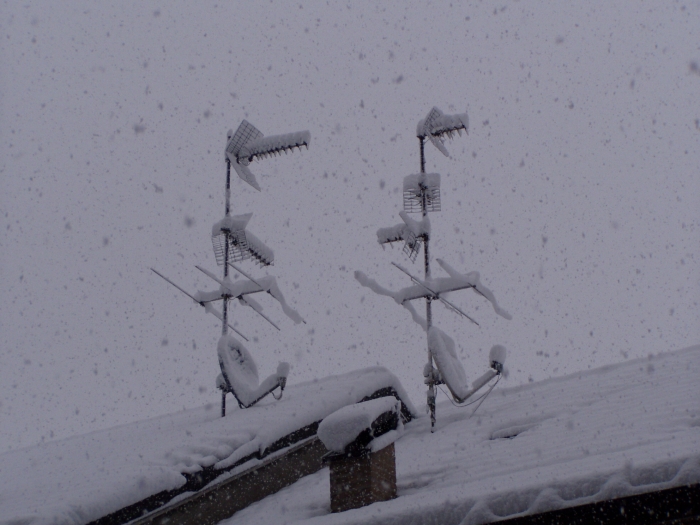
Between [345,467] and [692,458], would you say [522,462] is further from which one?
[692,458]

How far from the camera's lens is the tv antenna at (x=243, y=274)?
32.5 feet

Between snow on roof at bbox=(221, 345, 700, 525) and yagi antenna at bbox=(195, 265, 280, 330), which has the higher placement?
yagi antenna at bbox=(195, 265, 280, 330)

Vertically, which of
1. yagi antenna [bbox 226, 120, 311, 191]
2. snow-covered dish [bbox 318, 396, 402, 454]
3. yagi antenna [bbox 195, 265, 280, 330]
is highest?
yagi antenna [bbox 226, 120, 311, 191]

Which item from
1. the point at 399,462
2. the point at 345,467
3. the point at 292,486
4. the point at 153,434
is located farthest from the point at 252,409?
the point at 345,467

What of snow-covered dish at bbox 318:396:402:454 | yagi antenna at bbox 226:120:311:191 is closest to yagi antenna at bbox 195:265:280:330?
yagi antenna at bbox 226:120:311:191

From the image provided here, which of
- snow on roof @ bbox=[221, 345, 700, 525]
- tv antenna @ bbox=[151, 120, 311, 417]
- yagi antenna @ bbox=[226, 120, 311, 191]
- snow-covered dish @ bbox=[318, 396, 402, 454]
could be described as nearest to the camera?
snow on roof @ bbox=[221, 345, 700, 525]

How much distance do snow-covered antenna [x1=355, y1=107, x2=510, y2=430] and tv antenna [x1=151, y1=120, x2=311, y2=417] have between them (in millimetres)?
1911

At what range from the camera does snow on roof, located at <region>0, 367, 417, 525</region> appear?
5812mm

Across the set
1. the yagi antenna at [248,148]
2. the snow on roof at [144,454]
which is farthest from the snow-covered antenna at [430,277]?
the yagi antenna at [248,148]

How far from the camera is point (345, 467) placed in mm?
5918

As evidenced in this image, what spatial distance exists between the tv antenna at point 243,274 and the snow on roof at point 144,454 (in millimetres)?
461

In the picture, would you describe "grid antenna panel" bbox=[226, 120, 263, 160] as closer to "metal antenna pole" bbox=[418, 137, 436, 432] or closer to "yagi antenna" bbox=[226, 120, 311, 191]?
"yagi antenna" bbox=[226, 120, 311, 191]

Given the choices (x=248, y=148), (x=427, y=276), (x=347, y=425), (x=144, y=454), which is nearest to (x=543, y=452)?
(x=347, y=425)

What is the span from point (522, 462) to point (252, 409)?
5.44 metres
